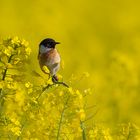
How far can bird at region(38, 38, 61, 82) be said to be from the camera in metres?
A: 4.48

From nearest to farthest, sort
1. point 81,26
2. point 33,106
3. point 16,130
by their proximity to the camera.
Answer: point 16,130
point 33,106
point 81,26

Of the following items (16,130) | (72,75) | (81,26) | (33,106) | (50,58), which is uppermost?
(81,26)

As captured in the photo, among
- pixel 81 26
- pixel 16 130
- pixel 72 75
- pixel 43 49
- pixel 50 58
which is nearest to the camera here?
pixel 16 130

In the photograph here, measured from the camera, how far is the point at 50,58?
14.8 ft

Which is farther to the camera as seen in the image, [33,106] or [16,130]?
[33,106]

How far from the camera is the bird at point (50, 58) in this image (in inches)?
177

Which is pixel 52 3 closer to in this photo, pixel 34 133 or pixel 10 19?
pixel 10 19

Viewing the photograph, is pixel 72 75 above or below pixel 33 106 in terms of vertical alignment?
above

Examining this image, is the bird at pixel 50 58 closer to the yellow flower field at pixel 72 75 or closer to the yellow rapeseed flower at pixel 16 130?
the yellow flower field at pixel 72 75

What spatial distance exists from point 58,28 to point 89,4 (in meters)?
1.26

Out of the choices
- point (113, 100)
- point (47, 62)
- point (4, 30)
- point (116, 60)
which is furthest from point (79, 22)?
point (47, 62)

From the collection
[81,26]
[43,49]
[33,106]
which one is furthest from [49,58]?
[81,26]

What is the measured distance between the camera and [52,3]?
46.4 feet

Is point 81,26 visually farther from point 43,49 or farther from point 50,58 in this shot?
point 50,58
